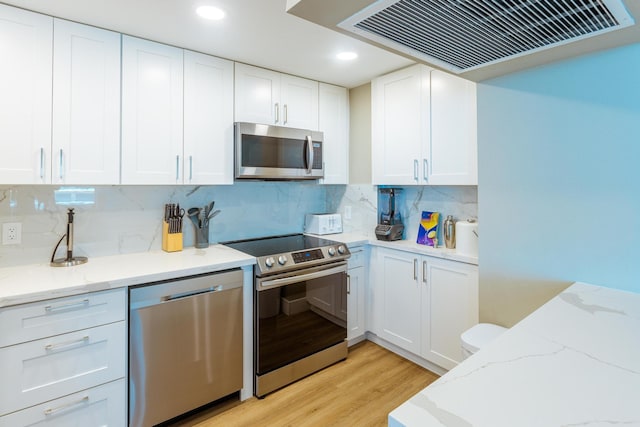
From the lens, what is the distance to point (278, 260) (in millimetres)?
2256

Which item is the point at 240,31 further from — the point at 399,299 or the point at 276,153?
the point at 399,299

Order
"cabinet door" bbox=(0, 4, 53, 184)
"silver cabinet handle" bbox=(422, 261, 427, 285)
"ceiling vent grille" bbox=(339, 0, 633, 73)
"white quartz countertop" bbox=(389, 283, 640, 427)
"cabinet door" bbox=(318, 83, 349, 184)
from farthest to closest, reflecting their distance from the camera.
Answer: "cabinet door" bbox=(318, 83, 349, 184) < "silver cabinet handle" bbox=(422, 261, 427, 285) < "cabinet door" bbox=(0, 4, 53, 184) < "ceiling vent grille" bbox=(339, 0, 633, 73) < "white quartz countertop" bbox=(389, 283, 640, 427)

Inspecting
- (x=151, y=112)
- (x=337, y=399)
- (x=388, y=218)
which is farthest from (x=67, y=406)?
(x=388, y=218)

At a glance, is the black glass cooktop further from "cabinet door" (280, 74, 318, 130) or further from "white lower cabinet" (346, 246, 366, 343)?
"cabinet door" (280, 74, 318, 130)

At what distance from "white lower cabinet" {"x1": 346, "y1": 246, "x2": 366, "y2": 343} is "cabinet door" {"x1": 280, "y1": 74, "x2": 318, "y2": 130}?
1.15m

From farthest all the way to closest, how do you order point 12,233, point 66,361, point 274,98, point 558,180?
1. point 274,98
2. point 12,233
3. point 66,361
4. point 558,180

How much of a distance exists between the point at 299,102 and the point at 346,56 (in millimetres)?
582

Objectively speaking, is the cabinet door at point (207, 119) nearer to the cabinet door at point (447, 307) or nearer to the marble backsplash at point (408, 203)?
the marble backsplash at point (408, 203)

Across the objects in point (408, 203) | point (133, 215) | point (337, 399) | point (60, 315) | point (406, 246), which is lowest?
point (337, 399)

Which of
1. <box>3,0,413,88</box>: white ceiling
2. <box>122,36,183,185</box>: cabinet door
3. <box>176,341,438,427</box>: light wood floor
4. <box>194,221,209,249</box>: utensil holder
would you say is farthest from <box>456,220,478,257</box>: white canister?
<box>122,36,183,185</box>: cabinet door

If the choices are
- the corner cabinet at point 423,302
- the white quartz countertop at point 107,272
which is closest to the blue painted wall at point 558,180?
the corner cabinet at point 423,302

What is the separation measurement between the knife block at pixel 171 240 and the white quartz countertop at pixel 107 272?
1.6 inches

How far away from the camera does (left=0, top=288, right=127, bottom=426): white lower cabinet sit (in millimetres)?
1508

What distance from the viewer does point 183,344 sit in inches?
76.2
